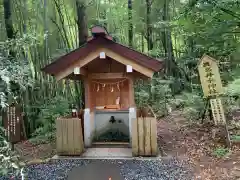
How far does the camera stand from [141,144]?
229 inches

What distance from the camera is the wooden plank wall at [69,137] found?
595cm

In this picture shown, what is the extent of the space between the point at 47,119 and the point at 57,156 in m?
2.35

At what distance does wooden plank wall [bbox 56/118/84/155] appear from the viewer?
5.95 metres

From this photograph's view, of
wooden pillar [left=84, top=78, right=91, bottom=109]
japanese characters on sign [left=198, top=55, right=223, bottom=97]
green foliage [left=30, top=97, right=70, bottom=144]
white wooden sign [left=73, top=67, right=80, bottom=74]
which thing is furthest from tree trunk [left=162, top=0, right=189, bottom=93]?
white wooden sign [left=73, top=67, right=80, bottom=74]

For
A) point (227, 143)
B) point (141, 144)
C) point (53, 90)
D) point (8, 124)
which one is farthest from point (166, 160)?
point (53, 90)

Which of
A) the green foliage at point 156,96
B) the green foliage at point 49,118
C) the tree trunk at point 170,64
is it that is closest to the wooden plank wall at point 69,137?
the green foliage at point 49,118

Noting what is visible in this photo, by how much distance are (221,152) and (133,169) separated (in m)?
2.00

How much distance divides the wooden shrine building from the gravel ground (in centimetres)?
131

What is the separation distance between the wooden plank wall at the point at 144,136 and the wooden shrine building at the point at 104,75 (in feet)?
2.16

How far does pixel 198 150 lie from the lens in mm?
6168

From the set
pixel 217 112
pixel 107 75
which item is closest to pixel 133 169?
pixel 107 75

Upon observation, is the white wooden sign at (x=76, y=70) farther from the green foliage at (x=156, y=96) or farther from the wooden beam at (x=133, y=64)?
the green foliage at (x=156, y=96)

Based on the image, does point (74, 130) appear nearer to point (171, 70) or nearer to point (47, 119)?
point (47, 119)

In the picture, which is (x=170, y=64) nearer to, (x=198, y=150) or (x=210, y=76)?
(x=210, y=76)
